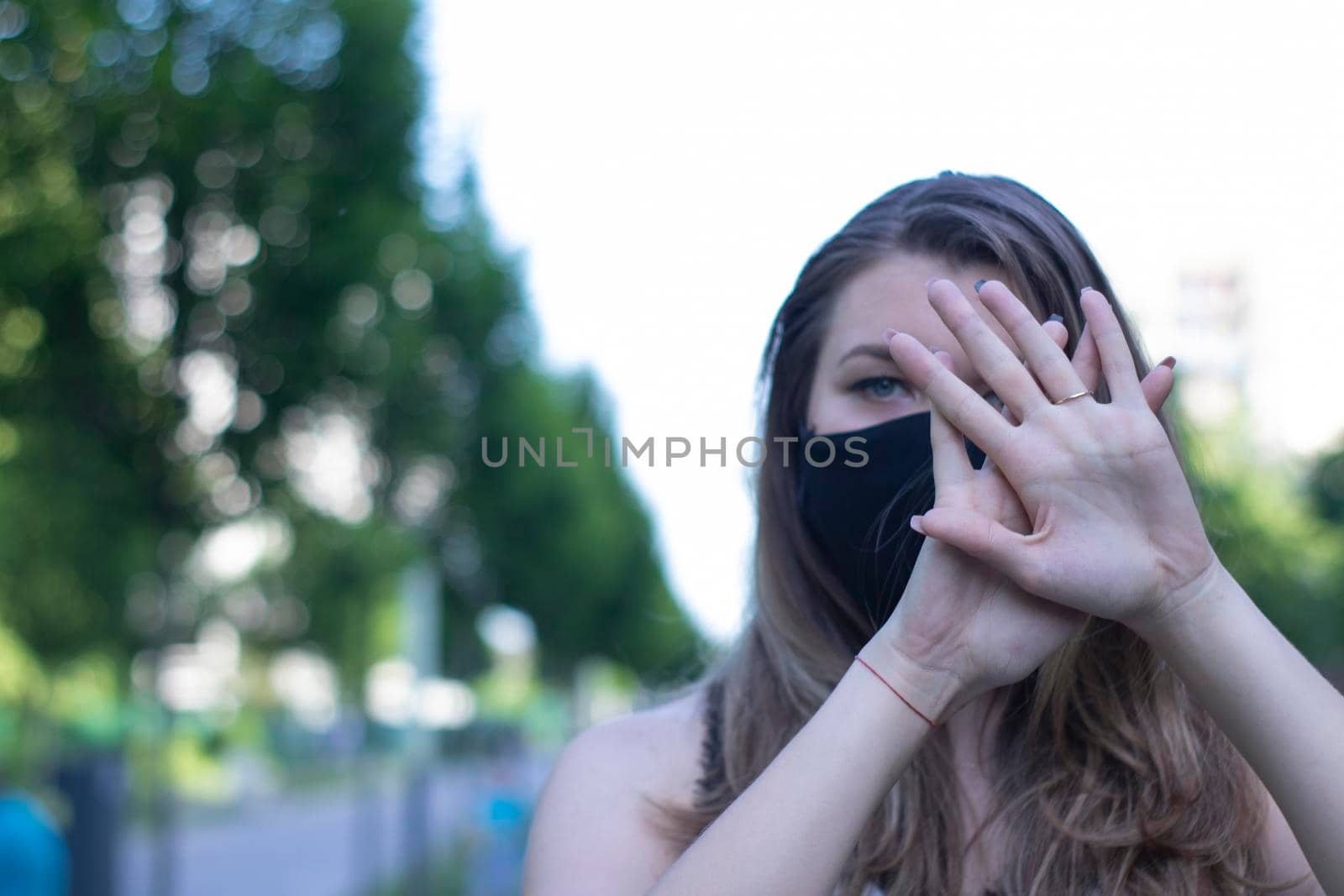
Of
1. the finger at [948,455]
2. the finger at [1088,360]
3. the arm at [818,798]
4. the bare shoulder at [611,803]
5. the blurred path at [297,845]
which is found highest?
the finger at [1088,360]

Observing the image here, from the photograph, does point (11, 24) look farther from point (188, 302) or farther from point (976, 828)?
point (976, 828)

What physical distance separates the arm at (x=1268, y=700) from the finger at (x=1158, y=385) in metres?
0.19

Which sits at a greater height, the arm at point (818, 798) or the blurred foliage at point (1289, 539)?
the arm at point (818, 798)

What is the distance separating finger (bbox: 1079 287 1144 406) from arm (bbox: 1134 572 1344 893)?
217 mm

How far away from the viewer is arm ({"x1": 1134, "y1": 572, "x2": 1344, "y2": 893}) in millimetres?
1295

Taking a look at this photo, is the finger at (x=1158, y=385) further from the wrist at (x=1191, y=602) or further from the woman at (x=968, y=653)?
the wrist at (x=1191, y=602)

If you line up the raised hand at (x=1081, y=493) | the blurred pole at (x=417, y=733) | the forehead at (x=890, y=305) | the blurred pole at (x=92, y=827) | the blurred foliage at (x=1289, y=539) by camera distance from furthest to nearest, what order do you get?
the blurred pole at (x=417, y=733), the blurred foliage at (x=1289, y=539), the blurred pole at (x=92, y=827), the forehead at (x=890, y=305), the raised hand at (x=1081, y=493)

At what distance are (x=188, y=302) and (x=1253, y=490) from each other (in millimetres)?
16826

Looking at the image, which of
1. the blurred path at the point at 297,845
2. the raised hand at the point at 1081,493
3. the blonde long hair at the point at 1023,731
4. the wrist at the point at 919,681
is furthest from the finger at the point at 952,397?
the blurred path at the point at 297,845

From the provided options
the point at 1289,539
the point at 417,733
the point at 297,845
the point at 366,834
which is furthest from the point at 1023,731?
the point at 297,845

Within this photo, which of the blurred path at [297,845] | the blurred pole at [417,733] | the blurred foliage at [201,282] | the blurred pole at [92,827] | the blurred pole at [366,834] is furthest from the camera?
the blurred pole at [366,834]

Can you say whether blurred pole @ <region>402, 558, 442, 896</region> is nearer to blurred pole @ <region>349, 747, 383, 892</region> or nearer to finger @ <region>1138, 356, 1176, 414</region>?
blurred pole @ <region>349, 747, 383, 892</region>

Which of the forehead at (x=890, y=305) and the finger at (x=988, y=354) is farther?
the forehead at (x=890, y=305)

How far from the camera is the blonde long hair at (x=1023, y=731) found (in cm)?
157
